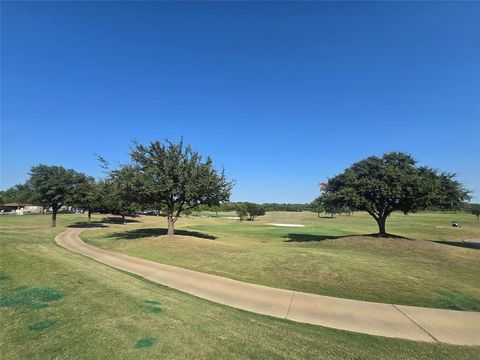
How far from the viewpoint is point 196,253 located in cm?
1856

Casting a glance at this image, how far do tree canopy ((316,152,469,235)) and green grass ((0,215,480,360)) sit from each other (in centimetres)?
2219

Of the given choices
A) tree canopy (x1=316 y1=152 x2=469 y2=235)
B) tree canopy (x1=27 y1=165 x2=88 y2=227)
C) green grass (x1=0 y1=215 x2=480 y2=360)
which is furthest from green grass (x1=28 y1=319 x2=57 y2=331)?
tree canopy (x1=27 y1=165 x2=88 y2=227)

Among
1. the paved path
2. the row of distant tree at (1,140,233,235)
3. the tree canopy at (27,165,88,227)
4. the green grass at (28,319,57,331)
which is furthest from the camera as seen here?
the tree canopy at (27,165,88,227)

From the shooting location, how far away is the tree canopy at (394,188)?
87.6 ft

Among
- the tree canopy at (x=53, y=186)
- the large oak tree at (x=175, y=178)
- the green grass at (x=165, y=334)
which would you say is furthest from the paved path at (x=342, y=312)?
the tree canopy at (x=53, y=186)

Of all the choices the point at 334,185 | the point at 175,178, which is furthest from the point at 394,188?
the point at 175,178

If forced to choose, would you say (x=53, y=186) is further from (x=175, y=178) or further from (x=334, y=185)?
(x=334, y=185)

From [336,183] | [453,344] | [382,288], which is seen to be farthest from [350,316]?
[336,183]

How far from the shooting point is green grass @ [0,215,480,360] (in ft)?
16.2

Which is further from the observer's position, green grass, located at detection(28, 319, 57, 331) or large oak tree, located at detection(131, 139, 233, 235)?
large oak tree, located at detection(131, 139, 233, 235)

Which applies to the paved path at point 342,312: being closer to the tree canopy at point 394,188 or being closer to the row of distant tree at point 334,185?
the row of distant tree at point 334,185

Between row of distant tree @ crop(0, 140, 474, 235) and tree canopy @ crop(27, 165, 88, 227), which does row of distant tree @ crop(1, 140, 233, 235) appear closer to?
row of distant tree @ crop(0, 140, 474, 235)

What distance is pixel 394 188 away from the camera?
2669 centimetres

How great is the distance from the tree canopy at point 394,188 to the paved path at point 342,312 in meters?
19.2
